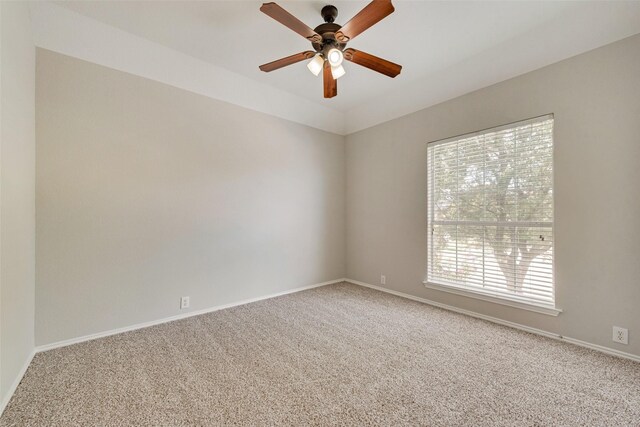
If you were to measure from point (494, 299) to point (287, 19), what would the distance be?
3240mm

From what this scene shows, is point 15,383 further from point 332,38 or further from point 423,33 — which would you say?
point 423,33

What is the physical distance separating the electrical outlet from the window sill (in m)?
0.34

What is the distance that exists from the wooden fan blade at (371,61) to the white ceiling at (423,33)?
14.6 inches

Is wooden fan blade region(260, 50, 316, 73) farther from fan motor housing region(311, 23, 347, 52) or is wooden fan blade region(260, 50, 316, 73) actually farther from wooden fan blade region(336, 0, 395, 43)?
wooden fan blade region(336, 0, 395, 43)

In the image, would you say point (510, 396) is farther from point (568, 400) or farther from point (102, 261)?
point (102, 261)

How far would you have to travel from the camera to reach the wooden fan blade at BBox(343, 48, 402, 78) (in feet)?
7.42

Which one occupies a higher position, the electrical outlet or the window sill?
the window sill

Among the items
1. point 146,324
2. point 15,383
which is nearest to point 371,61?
point 146,324

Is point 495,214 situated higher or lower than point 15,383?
higher

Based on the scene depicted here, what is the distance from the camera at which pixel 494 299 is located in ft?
9.34

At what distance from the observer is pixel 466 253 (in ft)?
10.3

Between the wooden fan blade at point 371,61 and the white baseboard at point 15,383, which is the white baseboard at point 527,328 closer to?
the wooden fan blade at point 371,61

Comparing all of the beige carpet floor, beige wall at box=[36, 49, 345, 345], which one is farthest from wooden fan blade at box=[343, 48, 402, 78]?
the beige carpet floor

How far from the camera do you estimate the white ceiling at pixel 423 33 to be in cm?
223
